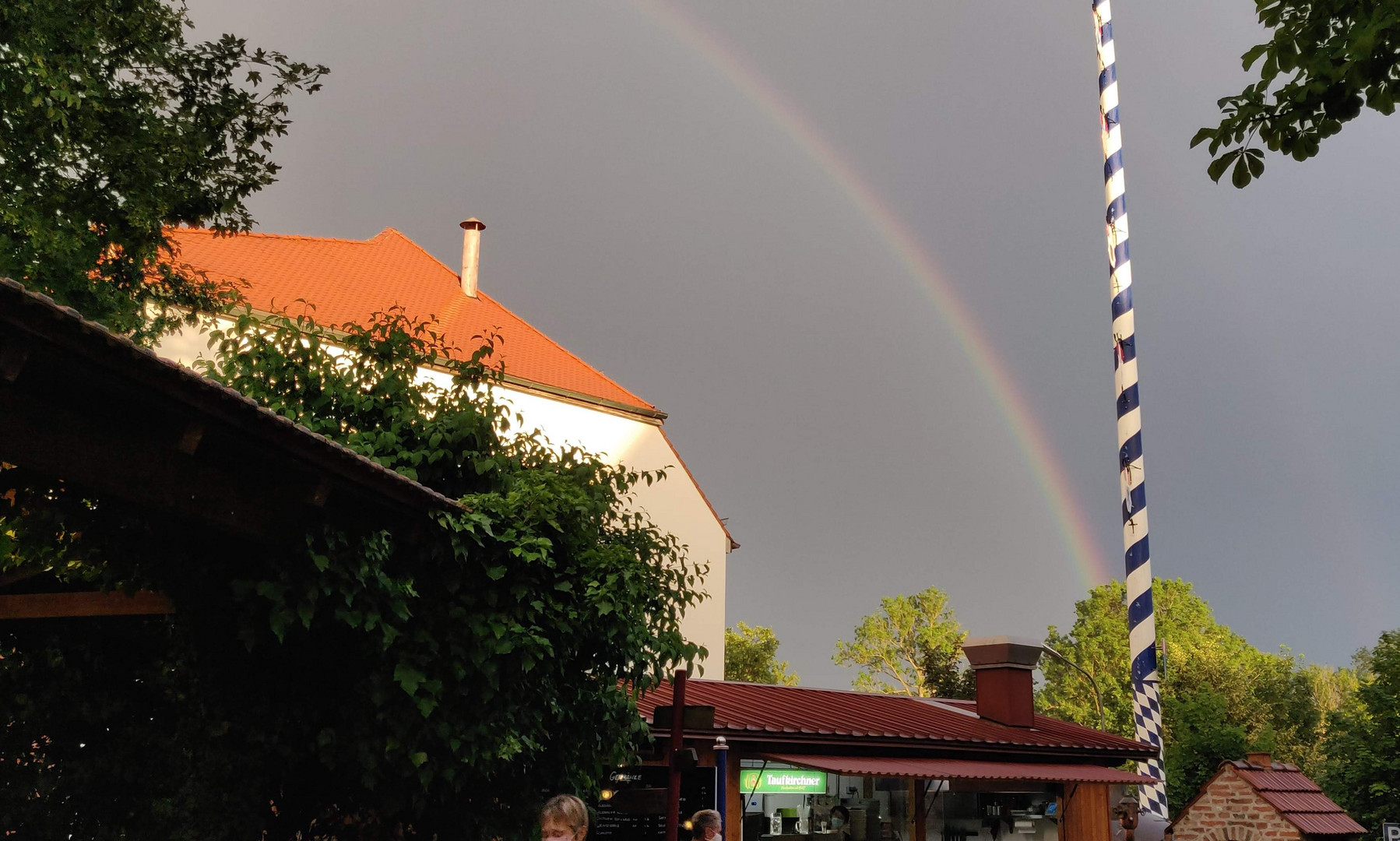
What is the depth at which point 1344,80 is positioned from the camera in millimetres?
5793

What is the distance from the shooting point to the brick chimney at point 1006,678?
1975 centimetres

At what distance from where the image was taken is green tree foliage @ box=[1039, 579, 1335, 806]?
79.6 feet

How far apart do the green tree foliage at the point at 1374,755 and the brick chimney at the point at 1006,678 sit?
757 cm

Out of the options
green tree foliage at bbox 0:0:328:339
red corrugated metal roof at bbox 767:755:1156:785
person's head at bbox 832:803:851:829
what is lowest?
person's head at bbox 832:803:851:829

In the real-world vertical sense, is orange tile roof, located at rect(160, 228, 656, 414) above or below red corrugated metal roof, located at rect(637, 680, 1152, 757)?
above

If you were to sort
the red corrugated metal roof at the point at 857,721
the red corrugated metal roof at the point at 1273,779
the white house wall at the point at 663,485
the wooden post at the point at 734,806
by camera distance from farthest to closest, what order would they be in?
the white house wall at the point at 663,485
the red corrugated metal roof at the point at 1273,779
the red corrugated metal roof at the point at 857,721
the wooden post at the point at 734,806

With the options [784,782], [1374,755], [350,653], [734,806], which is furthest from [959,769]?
[1374,755]

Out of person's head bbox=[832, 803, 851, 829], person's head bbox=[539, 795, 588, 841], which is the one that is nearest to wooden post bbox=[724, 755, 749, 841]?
person's head bbox=[832, 803, 851, 829]

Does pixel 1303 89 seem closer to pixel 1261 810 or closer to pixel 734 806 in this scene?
pixel 734 806

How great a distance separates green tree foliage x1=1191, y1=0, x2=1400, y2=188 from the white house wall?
22520 mm

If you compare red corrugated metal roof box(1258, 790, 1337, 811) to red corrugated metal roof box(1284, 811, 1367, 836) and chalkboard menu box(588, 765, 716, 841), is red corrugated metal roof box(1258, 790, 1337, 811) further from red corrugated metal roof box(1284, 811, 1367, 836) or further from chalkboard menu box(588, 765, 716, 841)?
chalkboard menu box(588, 765, 716, 841)

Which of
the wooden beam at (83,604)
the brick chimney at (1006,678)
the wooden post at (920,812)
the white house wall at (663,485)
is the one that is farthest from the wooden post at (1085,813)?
the wooden beam at (83,604)

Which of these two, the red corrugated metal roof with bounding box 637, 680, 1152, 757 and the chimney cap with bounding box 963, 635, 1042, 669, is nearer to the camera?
the red corrugated metal roof with bounding box 637, 680, 1152, 757

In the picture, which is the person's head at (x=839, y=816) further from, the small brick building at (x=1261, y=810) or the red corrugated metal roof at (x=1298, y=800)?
the red corrugated metal roof at (x=1298, y=800)
